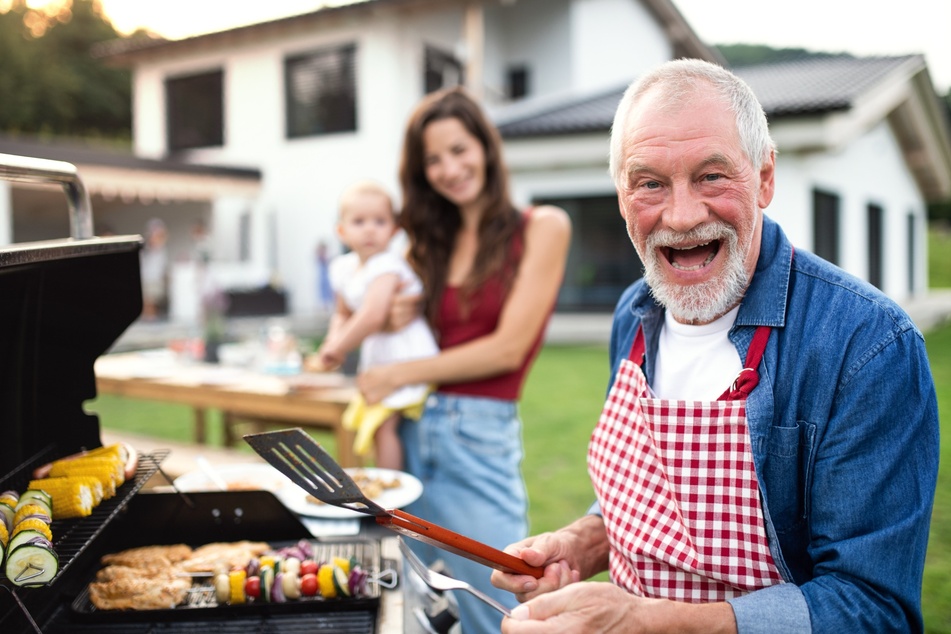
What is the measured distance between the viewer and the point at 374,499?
2.21 metres

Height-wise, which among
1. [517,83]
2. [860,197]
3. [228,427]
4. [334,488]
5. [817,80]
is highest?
[517,83]

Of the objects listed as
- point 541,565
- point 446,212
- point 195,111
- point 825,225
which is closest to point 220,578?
point 541,565

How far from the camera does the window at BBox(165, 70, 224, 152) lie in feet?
58.4

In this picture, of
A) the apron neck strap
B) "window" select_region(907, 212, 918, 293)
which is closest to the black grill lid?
the apron neck strap

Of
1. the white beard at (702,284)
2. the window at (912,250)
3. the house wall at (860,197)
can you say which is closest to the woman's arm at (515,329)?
the white beard at (702,284)

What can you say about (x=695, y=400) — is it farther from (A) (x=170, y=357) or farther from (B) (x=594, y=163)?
(B) (x=594, y=163)

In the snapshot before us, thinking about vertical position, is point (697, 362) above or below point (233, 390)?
above

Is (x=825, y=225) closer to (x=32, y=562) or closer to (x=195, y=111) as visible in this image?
(x=32, y=562)

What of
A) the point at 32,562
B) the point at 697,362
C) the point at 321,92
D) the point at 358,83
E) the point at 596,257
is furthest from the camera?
the point at 321,92

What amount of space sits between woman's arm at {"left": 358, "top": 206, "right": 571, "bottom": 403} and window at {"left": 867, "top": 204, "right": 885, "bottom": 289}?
1546 cm

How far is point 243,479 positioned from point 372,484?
518 mm

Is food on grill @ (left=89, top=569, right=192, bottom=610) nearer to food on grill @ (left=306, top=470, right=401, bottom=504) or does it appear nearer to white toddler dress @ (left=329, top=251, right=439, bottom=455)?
food on grill @ (left=306, top=470, right=401, bottom=504)

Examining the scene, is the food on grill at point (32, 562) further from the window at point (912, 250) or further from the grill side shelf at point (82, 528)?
the window at point (912, 250)

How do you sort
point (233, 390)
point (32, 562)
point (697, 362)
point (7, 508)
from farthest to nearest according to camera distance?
point (233, 390), point (697, 362), point (7, 508), point (32, 562)
